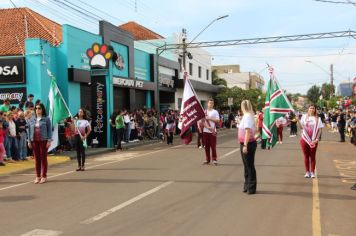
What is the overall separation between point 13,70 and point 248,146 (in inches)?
608

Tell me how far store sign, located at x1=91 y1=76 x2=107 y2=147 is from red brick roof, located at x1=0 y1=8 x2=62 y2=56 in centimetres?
388

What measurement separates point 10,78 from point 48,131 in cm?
1129

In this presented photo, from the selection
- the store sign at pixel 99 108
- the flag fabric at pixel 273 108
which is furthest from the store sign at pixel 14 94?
the flag fabric at pixel 273 108

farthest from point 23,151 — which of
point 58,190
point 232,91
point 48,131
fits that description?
point 232,91

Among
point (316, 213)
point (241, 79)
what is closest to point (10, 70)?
point (316, 213)

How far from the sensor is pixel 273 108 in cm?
1146

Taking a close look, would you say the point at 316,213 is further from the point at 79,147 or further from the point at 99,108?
the point at 99,108

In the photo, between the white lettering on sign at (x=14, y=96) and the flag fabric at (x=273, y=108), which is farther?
the white lettering on sign at (x=14, y=96)

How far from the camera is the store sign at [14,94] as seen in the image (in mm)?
21656

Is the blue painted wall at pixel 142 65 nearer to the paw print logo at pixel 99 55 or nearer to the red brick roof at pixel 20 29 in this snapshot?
the red brick roof at pixel 20 29

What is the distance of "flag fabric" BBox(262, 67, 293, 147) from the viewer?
11.4 m

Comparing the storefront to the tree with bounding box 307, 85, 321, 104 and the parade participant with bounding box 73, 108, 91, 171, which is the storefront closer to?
the parade participant with bounding box 73, 108, 91, 171

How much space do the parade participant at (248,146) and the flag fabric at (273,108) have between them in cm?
218

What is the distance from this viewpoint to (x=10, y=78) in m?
21.5
